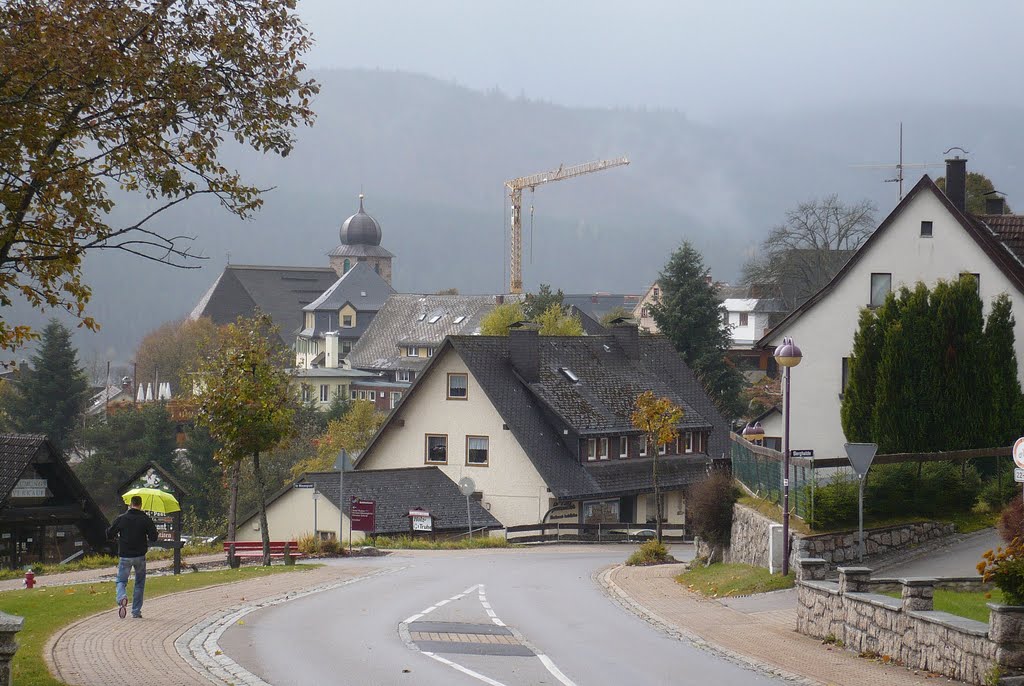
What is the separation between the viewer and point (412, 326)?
396 feet

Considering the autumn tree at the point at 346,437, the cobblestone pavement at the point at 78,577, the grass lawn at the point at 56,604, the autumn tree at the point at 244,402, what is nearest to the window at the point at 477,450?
the cobblestone pavement at the point at 78,577

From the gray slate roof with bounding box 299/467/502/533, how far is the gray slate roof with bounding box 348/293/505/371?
66.7m

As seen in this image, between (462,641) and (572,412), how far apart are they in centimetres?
3522

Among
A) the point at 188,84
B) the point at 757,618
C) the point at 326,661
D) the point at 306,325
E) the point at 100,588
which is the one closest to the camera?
the point at 188,84

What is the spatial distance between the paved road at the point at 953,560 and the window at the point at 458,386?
3037 centimetres

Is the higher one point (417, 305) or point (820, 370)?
point (417, 305)

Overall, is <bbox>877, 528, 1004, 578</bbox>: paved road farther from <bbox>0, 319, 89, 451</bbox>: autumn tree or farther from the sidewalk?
<bbox>0, 319, 89, 451</bbox>: autumn tree

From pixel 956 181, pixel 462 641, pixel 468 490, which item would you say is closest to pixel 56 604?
pixel 462 641

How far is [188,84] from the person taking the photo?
11555 mm

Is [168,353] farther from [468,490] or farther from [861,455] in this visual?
[861,455]

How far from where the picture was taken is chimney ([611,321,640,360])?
5984 cm

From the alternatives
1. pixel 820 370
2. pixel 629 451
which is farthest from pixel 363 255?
pixel 820 370

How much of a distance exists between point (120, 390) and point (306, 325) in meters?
25.0

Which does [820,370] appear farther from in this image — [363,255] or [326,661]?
[363,255]
